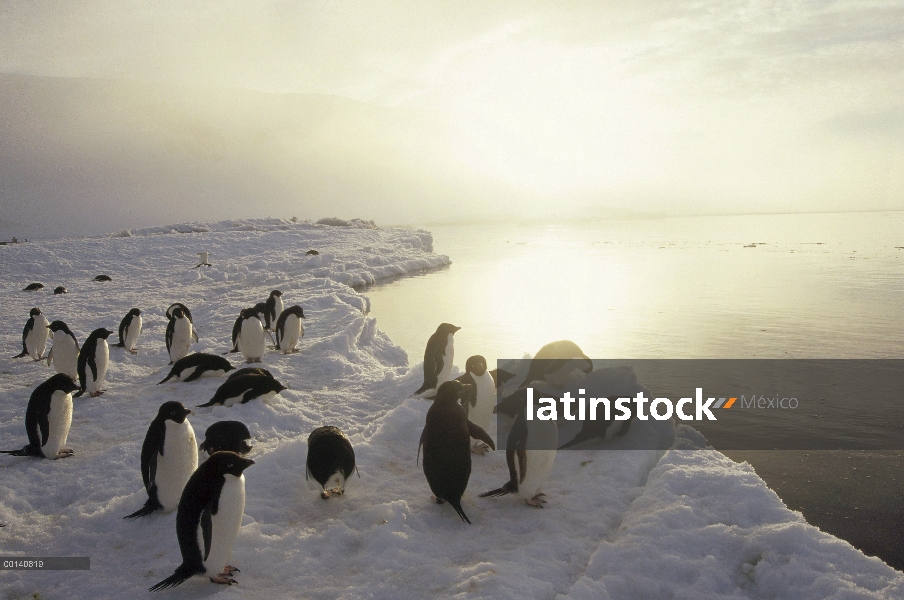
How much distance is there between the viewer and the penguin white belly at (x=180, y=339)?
8.48 meters

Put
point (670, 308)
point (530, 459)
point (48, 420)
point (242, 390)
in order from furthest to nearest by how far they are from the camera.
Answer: point (670, 308) < point (242, 390) < point (48, 420) < point (530, 459)

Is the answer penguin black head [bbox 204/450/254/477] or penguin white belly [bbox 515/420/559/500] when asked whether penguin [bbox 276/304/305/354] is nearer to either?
penguin white belly [bbox 515/420/559/500]

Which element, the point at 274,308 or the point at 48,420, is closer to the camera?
the point at 48,420

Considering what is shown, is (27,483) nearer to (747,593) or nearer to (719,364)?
(747,593)

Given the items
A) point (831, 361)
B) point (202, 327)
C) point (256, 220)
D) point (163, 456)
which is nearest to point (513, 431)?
point (163, 456)

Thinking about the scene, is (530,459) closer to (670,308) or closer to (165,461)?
(165,461)

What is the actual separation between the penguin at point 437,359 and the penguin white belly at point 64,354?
482 cm

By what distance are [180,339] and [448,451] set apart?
6.06 metres

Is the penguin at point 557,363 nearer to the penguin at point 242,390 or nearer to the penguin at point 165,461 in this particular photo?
the penguin at point 242,390

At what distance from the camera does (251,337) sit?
28.5 ft

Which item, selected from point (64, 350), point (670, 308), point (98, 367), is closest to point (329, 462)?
point (98, 367)

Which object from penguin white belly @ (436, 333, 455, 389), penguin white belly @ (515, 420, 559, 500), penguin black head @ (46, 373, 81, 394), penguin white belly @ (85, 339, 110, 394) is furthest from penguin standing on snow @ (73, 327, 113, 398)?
penguin white belly @ (515, 420, 559, 500)

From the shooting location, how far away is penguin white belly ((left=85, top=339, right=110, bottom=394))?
695cm

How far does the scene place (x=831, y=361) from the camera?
8.83 meters
